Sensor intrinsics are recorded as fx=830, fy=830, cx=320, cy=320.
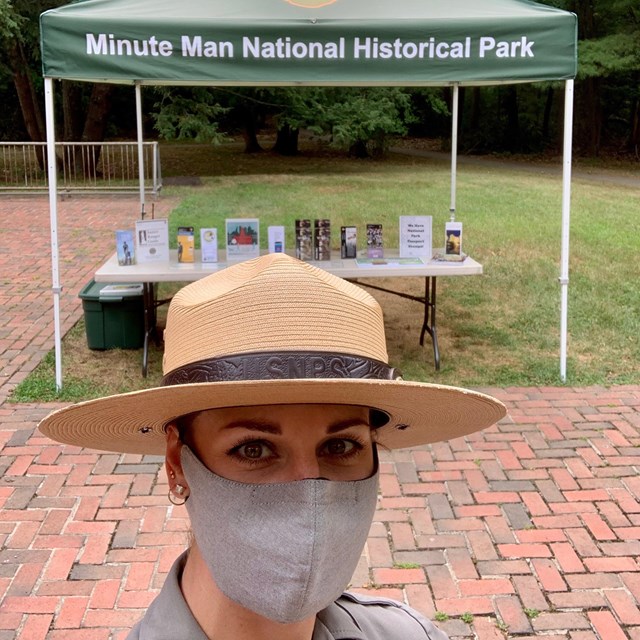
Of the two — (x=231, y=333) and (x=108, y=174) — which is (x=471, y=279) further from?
(x=108, y=174)

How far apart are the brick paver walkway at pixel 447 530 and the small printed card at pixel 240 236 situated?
6.45 ft

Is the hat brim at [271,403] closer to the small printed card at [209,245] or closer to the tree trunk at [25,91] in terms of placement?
the small printed card at [209,245]

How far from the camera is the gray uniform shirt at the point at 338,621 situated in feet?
4.18

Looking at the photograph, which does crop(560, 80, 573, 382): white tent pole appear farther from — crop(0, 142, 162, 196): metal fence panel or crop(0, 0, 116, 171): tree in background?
crop(0, 0, 116, 171): tree in background

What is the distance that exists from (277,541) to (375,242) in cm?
586

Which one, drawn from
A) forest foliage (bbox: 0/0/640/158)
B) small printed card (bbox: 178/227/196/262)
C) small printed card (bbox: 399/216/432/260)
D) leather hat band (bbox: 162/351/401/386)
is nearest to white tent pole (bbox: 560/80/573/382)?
small printed card (bbox: 399/216/432/260)

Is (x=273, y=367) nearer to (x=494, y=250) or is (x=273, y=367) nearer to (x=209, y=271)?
(x=209, y=271)

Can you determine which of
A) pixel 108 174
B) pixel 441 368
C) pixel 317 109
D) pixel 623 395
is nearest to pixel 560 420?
pixel 623 395

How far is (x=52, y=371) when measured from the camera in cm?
678

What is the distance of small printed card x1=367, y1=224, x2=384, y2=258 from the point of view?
707 cm

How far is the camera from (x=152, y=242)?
22.5 feet

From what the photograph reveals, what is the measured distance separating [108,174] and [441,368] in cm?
1528

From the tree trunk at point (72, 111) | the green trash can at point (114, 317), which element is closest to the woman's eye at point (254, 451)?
the green trash can at point (114, 317)

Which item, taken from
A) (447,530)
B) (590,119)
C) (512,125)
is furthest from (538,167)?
(447,530)
